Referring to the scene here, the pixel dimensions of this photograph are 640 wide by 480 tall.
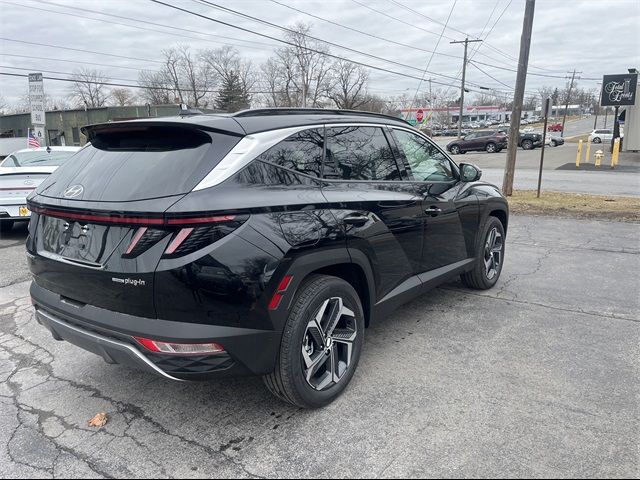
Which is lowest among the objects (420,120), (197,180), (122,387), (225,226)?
(122,387)

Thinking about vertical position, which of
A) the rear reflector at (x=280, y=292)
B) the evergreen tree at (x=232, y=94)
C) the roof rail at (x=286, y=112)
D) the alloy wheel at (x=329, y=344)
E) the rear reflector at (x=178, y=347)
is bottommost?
the alloy wheel at (x=329, y=344)

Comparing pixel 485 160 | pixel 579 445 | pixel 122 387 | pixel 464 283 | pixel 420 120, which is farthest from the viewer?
pixel 420 120

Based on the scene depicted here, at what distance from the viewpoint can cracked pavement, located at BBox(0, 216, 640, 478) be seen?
2414mm

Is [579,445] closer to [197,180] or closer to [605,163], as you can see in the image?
[197,180]

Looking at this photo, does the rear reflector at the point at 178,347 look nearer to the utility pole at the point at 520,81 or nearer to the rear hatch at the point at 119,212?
the rear hatch at the point at 119,212

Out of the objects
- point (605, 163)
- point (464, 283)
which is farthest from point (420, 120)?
point (464, 283)

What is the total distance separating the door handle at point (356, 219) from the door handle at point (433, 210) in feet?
2.87

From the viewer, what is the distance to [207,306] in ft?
7.68

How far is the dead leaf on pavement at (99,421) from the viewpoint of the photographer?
278cm

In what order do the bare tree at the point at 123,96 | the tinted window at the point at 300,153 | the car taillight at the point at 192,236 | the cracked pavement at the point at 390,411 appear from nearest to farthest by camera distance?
1. the car taillight at the point at 192,236
2. the cracked pavement at the point at 390,411
3. the tinted window at the point at 300,153
4. the bare tree at the point at 123,96

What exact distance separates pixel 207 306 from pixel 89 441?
1.10 meters

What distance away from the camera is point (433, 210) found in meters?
3.90

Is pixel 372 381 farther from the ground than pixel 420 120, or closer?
closer

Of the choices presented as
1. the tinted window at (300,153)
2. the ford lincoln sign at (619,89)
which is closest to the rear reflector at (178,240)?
the tinted window at (300,153)
